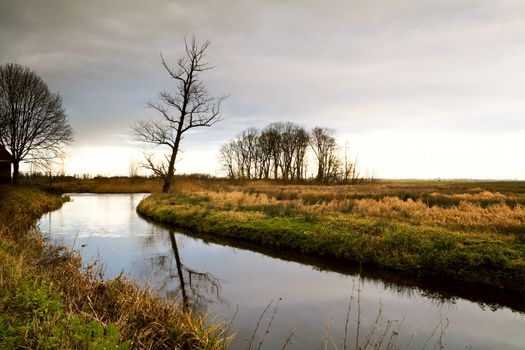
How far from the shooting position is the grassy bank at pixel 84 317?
450 centimetres

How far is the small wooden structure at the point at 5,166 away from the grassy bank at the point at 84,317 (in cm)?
3503

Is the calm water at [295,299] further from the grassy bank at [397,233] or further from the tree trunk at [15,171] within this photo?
the tree trunk at [15,171]

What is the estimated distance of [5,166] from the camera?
3728 cm

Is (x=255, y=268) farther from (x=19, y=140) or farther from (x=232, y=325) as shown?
(x=19, y=140)

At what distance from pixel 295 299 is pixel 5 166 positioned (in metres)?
38.8

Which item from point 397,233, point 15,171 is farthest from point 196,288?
point 15,171

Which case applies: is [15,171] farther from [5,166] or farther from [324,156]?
[324,156]

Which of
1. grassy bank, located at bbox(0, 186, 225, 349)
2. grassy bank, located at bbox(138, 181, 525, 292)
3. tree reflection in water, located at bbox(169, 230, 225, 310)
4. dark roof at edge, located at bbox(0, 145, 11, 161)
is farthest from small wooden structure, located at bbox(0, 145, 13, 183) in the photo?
grassy bank, located at bbox(0, 186, 225, 349)

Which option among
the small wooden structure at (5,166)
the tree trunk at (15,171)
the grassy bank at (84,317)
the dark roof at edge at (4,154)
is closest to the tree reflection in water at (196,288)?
the grassy bank at (84,317)

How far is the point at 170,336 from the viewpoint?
5602 millimetres

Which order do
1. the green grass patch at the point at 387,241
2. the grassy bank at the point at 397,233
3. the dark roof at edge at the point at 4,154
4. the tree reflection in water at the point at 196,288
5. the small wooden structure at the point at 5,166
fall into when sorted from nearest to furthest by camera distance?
the tree reflection in water at the point at 196,288 → the green grass patch at the point at 387,241 → the grassy bank at the point at 397,233 → the dark roof at edge at the point at 4,154 → the small wooden structure at the point at 5,166

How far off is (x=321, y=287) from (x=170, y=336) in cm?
505

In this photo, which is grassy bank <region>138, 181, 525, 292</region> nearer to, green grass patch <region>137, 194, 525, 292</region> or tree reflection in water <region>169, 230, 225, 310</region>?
green grass patch <region>137, 194, 525, 292</region>

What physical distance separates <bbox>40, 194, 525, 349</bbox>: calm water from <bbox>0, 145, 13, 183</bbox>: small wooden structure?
2815 centimetres
